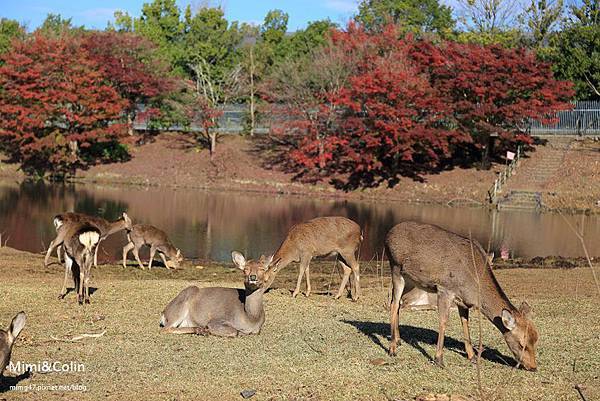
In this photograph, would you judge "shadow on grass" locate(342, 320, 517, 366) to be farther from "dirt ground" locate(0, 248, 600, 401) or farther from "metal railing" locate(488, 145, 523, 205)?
"metal railing" locate(488, 145, 523, 205)

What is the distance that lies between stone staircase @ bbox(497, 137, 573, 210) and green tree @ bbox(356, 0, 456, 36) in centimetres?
2210

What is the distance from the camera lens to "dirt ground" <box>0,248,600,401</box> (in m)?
8.07

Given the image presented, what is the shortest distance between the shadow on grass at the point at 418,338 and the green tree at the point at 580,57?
40.9 metres

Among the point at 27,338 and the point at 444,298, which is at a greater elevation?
the point at 444,298

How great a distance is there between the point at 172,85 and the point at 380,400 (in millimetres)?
47378

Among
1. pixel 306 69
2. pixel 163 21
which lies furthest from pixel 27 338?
pixel 163 21

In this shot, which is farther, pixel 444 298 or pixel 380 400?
pixel 444 298

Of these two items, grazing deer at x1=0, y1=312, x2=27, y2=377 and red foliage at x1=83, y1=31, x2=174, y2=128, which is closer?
grazing deer at x1=0, y1=312, x2=27, y2=377

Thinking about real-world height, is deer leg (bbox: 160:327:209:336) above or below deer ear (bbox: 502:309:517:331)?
below

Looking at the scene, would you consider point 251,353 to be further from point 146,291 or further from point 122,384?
point 146,291

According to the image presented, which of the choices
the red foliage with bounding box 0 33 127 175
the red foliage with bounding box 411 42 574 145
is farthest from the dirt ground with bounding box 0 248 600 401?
the red foliage with bounding box 0 33 127 175

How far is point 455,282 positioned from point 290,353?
2.04 m

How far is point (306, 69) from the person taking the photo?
48844 mm

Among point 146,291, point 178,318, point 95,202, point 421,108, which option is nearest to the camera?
point 178,318
